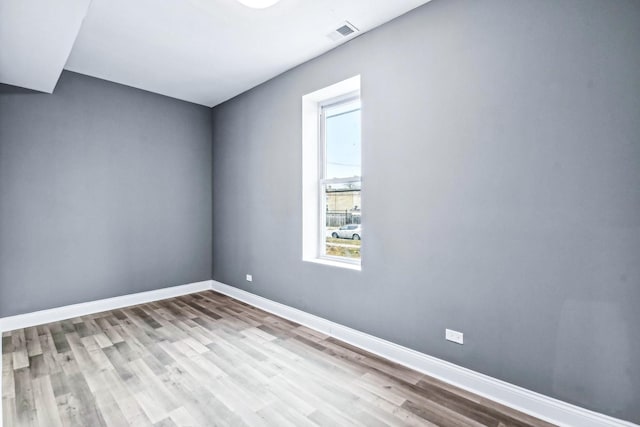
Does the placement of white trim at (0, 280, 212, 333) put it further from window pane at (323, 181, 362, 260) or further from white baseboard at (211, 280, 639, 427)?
window pane at (323, 181, 362, 260)

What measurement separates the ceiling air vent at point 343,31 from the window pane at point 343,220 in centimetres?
140

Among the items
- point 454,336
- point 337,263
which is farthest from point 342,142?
point 454,336

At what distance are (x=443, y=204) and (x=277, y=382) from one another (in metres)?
1.85

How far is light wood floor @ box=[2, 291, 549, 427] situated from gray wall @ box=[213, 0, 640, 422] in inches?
13.8

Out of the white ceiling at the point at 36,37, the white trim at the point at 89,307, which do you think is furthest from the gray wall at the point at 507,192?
the white trim at the point at 89,307

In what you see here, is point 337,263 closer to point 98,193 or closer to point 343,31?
point 343,31

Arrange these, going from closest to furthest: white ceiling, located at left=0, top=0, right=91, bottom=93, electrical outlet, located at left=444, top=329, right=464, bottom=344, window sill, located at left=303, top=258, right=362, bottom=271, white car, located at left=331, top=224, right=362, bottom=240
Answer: white ceiling, located at left=0, top=0, right=91, bottom=93 → electrical outlet, located at left=444, top=329, right=464, bottom=344 → window sill, located at left=303, top=258, right=362, bottom=271 → white car, located at left=331, top=224, right=362, bottom=240

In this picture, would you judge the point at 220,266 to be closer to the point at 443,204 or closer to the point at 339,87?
the point at 339,87

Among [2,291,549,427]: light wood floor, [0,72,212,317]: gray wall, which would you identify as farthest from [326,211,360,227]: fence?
[0,72,212,317]: gray wall

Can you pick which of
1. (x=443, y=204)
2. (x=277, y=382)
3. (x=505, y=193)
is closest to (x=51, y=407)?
(x=277, y=382)

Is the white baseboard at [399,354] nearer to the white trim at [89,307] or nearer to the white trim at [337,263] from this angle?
the white trim at [89,307]

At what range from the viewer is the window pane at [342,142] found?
10.8 ft

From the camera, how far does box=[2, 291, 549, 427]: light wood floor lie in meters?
1.92

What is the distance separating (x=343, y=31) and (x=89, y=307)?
4269 millimetres
